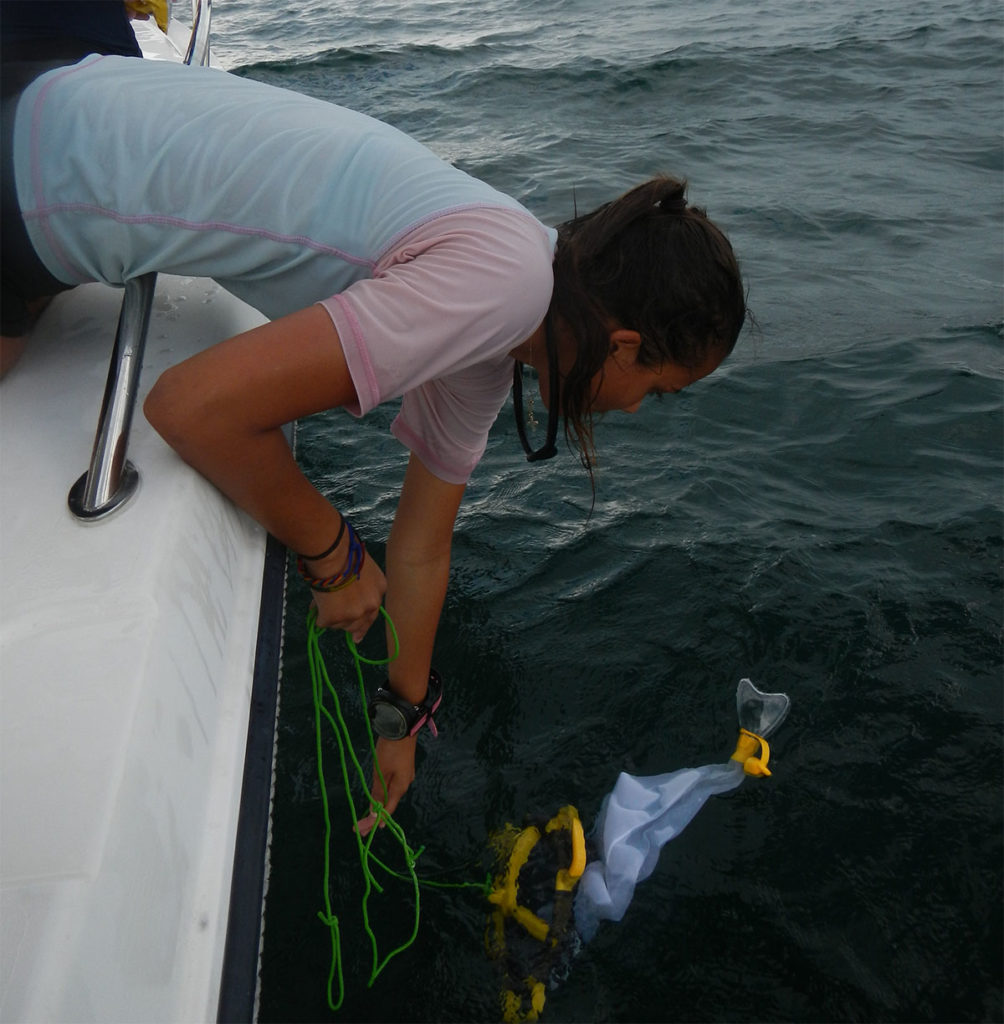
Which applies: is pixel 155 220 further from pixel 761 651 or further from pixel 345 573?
pixel 761 651

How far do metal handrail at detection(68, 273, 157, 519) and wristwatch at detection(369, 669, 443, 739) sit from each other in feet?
2.61

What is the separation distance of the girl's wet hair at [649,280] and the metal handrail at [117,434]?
0.66 meters

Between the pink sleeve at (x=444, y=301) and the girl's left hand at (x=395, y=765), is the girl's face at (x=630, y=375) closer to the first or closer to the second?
the pink sleeve at (x=444, y=301)

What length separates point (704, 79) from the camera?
7.58 meters

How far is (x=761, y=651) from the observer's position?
262 cm

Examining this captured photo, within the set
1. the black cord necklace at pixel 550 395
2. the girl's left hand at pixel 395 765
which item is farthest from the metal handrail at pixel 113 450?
the girl's left hand at pixel 395 765

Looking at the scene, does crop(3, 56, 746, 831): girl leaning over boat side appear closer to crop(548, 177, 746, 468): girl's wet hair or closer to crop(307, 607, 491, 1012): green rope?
crop(548, 177, 746, 468): girl's wet hair

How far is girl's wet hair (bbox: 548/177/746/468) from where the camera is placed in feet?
Answer: 4.94

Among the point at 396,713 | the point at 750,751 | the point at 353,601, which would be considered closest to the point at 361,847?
the point at 396,713

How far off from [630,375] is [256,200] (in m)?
0.65

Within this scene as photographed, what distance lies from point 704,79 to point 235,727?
24.7ft

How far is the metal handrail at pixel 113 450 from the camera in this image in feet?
4.57

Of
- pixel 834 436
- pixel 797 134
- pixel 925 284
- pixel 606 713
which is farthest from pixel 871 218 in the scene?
pixel 606 713

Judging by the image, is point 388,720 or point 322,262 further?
point 388,720
